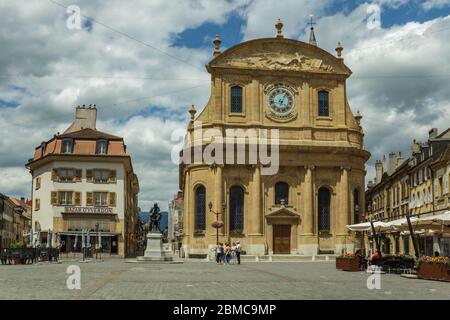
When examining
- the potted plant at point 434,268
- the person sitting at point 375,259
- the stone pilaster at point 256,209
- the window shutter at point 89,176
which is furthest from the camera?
the window shutter at point 89,176

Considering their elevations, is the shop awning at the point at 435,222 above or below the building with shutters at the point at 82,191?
below

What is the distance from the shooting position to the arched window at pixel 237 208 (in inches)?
2303

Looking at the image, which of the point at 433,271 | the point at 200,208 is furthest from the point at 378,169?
the point at 433,271

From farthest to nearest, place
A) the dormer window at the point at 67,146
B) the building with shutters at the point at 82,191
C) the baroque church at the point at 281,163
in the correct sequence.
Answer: the dormer window at the point at 67,146 → the building with shutters at the point at 82,191 → the baroque church at the point at 281,163

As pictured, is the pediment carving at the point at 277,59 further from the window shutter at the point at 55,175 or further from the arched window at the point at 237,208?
the window shutter at the point at 55,175

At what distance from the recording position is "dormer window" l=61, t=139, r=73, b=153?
6366 cm

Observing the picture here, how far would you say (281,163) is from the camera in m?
58.8

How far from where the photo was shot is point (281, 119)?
60500 mm

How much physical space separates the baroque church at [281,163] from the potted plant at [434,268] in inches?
1269

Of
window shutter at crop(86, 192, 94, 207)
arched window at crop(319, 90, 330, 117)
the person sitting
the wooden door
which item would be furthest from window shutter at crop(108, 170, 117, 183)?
the person sitting

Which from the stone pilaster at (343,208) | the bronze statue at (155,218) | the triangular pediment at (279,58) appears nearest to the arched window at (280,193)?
the stone pilaster at (343,208)
